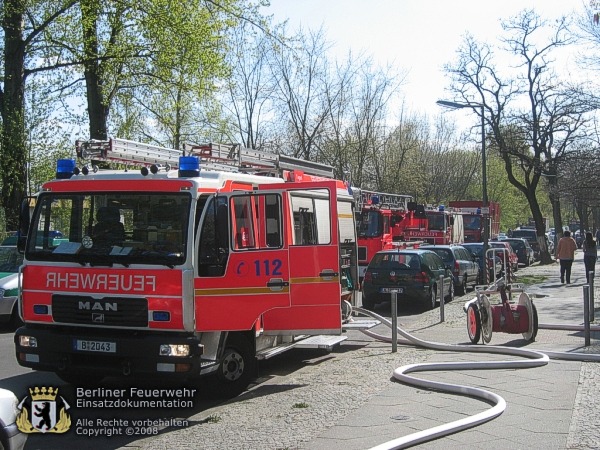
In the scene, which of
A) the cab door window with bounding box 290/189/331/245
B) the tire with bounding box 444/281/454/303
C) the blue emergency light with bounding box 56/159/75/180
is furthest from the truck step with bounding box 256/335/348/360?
the tire with bounding box 444/281/454/303

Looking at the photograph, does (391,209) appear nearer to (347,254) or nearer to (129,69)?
(129,69)

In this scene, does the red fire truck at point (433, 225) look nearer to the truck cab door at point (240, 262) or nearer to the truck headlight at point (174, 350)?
the truck cab door at point (240, 262)

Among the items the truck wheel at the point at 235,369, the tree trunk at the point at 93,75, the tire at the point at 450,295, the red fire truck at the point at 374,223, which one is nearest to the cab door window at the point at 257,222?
the truck wheel at the point at 235,369

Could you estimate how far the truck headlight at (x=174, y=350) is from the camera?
26.0ft

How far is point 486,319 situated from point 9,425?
870cm

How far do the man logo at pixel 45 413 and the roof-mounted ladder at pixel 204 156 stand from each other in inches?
116

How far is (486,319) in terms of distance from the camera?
12242 millimetres

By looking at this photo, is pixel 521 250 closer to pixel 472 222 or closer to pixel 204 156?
pixel 472 222

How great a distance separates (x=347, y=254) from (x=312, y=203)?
94.4 inches

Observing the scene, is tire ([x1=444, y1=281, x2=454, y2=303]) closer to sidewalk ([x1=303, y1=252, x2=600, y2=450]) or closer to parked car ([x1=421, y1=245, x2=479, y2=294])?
parked car ([x1=421, y1=245, x2=479, y2=294])

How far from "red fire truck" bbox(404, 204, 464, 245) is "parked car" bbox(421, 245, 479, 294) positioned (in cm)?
359

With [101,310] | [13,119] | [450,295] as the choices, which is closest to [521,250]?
[450,295]

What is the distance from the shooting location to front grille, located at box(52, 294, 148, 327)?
8.05 meters

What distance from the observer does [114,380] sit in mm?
9953
